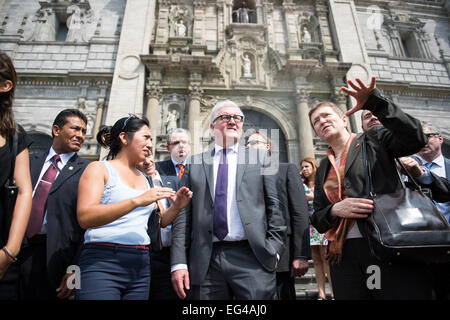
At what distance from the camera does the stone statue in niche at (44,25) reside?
38.7ft

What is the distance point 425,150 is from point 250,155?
2712 millimetres

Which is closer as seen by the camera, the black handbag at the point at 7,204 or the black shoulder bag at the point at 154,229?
the black handbag at the point at 7,204

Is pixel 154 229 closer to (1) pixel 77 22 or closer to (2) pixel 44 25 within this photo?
(1) pixel 77 22

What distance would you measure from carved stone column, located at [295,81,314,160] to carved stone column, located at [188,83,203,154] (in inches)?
161

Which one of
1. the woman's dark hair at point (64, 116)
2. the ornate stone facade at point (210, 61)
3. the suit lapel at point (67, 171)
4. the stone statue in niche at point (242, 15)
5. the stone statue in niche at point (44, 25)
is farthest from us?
the stone statue in niche at point (242, 15)

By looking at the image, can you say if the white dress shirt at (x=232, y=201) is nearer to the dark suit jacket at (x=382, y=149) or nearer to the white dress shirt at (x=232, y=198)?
the white dress shirt at (x=232, y=198)

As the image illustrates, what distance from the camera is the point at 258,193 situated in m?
2.29

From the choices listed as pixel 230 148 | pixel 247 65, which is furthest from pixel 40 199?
pixel 247 65

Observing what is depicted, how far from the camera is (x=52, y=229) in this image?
7.80ft

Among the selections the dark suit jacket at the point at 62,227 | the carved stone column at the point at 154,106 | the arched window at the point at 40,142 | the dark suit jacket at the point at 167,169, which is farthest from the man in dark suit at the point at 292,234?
the arched window at the point at 40,142

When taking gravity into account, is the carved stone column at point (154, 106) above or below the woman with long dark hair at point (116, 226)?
above

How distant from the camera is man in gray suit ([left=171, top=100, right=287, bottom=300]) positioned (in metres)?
1.96

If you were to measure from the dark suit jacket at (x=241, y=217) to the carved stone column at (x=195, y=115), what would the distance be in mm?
6932
